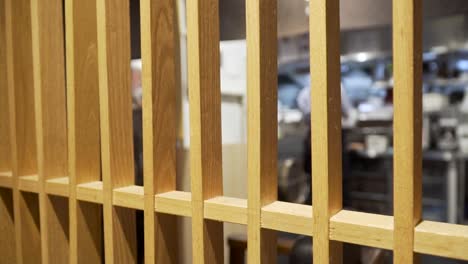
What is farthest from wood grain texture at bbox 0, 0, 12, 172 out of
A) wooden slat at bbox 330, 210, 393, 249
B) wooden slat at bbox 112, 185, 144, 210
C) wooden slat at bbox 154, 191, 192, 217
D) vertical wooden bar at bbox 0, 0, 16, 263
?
wooden slat at bbox 330, 210, 393, 249

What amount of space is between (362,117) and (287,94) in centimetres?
158

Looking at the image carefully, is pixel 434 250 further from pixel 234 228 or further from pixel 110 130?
pixel 234 228

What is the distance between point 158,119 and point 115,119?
11cm

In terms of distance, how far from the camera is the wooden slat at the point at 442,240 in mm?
468

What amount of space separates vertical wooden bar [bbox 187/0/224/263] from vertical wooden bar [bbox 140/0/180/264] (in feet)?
0.29

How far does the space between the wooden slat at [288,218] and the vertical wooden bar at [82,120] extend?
0.45 m

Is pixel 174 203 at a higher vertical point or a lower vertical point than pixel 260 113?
lower

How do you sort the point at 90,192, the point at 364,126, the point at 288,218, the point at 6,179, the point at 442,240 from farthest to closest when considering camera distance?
the point at 364,126
the point at 6,179
the point at 90,192
the point at 288,218
the point at 442,240

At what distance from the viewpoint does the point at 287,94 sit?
624cm

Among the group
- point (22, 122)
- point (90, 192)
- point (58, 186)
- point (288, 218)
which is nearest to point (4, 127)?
point (22, 122)

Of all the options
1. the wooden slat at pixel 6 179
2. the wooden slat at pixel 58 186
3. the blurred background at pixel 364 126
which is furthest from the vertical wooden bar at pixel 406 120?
the blurred background at pixel 364 126

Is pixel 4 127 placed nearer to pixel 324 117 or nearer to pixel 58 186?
pixel 58 186

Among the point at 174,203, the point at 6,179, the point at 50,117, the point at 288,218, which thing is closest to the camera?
the point at 288,218

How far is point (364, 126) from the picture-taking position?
486 centimetres
